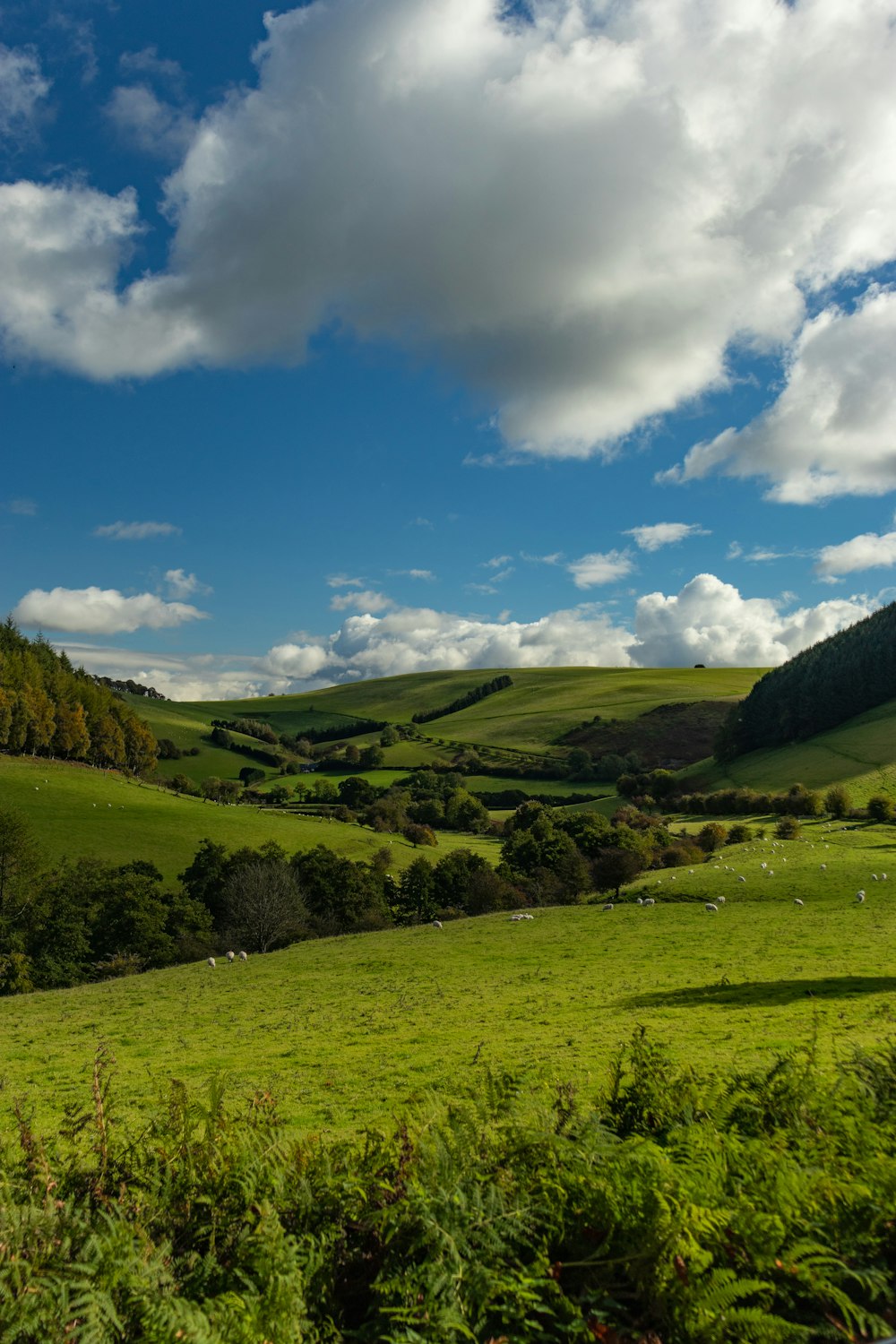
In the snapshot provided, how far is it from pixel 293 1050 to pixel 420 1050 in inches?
143

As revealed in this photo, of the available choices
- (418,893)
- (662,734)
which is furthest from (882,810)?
(662,734)

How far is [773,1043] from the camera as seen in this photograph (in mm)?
14727

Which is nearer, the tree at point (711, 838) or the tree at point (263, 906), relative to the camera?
the tree at point (263, 906)

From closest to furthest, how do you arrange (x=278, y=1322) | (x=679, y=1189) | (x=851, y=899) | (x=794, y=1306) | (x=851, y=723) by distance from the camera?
1. (x=278, y=1322)
2. (x=794, y=1306)
3. (x=679, y=1189)
4. (x=851, y=899)
5. (x=851, y=723)

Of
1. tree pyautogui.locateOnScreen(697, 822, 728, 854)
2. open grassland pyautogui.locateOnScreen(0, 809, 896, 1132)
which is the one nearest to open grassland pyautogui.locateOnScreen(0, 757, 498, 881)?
tree pyautogui.locateOnScreen(697, 822, 728, 854)

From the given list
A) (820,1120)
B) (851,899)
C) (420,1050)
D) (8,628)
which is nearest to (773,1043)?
(420,1050)

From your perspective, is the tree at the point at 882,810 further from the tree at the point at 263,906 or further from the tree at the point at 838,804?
the tree at the point at 263,906

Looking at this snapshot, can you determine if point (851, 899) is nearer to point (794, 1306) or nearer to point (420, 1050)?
point (420, 1050)

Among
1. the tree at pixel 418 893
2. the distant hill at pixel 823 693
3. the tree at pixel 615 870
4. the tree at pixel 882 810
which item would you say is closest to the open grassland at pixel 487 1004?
the tree at pixel 615 870

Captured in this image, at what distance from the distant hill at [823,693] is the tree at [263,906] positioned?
10278cm

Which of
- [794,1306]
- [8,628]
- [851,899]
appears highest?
[8,628]

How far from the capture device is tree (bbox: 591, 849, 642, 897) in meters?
50.7

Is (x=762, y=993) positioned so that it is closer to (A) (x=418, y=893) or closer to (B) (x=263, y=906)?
(B) (x=263, y=906)

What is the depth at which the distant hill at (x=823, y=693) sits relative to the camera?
133375 mm
